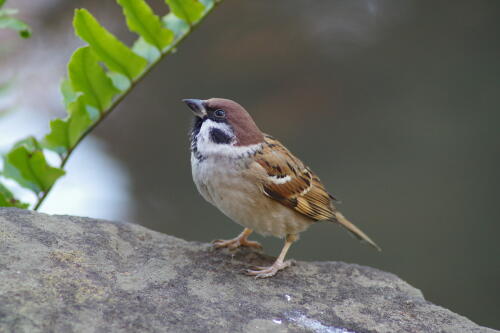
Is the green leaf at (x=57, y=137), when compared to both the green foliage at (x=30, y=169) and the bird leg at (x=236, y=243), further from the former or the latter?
the bird leg at (x=236, y=243)

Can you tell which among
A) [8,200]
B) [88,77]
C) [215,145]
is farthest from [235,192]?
[8,200]

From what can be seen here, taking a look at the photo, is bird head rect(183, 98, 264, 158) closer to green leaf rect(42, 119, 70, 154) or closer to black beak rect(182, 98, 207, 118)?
black beak rect(182, 98, 207, 118)

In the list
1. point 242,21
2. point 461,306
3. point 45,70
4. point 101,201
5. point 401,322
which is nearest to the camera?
point 401,322

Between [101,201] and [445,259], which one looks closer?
[445,259]

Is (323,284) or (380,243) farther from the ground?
(380,243)

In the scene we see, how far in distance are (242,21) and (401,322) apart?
5.46 m

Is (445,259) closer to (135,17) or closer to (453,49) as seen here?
(453,49)

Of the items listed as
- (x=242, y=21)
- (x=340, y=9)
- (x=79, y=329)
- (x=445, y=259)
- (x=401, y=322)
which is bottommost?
(x=79, y=329)

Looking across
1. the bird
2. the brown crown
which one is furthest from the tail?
the brown crown

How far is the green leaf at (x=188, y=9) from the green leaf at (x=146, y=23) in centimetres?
12

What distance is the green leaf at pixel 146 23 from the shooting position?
373 cm

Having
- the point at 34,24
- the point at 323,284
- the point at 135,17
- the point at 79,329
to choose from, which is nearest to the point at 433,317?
the point at 323,284

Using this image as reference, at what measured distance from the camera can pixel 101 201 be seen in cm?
752

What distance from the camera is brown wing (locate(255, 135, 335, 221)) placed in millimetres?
3928
